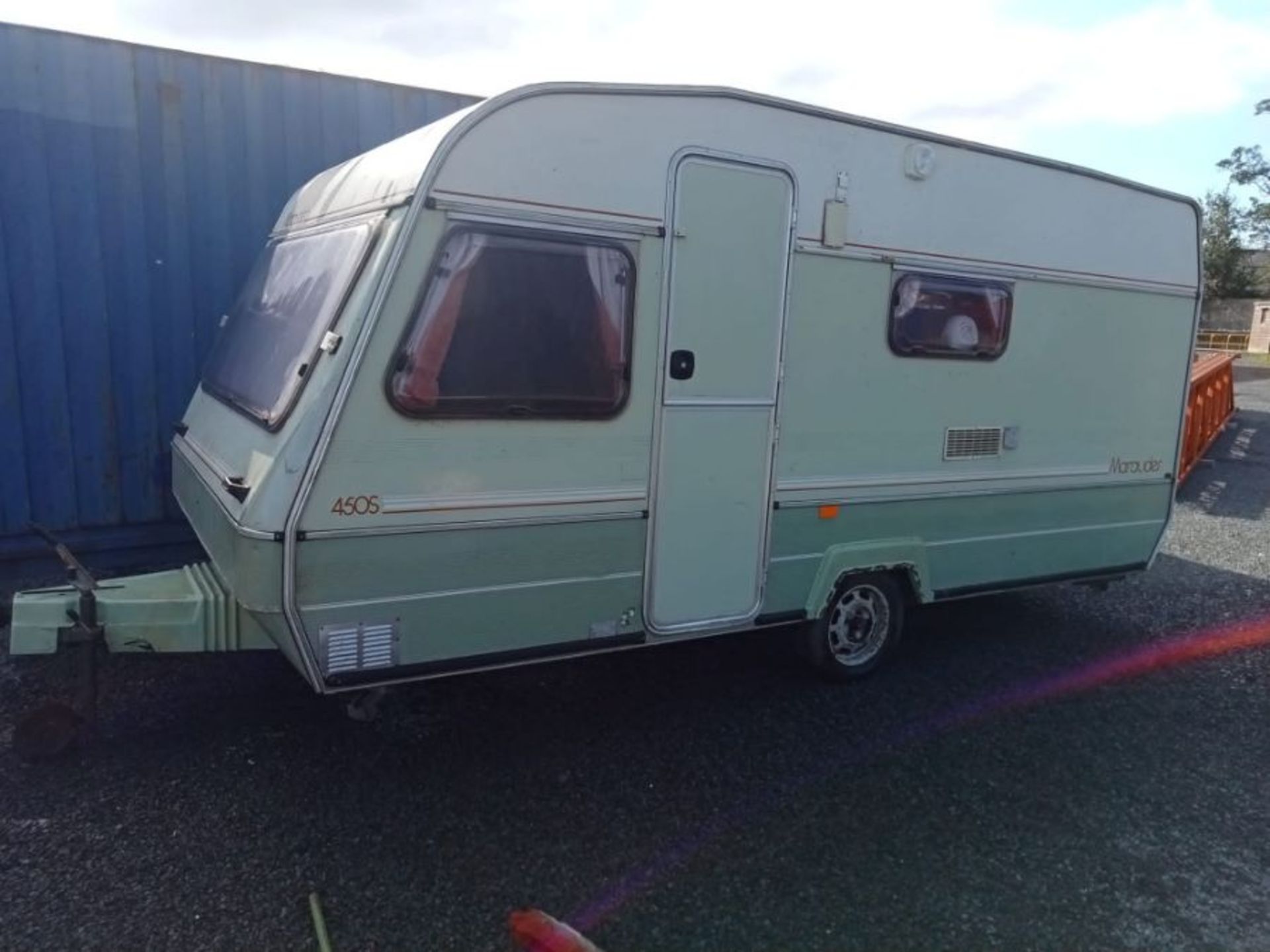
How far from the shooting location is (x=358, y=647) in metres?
3.40

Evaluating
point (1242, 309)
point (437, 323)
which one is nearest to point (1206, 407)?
point (437, 323)

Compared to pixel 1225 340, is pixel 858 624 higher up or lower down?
lower down

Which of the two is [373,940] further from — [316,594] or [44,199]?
[44,199]

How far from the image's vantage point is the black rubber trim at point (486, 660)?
11.3 ft

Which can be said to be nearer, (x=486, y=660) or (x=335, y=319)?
(x=335, y=319)

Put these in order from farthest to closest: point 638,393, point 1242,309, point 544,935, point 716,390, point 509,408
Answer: point 1242,309 → point 716,390 → point 638,393 → point 509,408 → point 544,935

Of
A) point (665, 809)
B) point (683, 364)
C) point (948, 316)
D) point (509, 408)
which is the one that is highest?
point (948, 316)

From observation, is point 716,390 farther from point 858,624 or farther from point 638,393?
point 858,624

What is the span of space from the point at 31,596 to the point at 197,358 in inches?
107

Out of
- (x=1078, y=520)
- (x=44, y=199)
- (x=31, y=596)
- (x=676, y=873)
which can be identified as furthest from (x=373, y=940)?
(x=44, y=199)

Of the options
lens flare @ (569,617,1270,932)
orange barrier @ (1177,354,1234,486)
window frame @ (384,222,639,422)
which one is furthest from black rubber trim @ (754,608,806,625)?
orange barrier @ (1177,354,1234,486)

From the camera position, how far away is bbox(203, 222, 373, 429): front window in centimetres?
349

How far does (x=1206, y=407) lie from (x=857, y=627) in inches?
369

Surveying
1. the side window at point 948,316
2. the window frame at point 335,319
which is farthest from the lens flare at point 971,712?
the window frame at point 335,319
